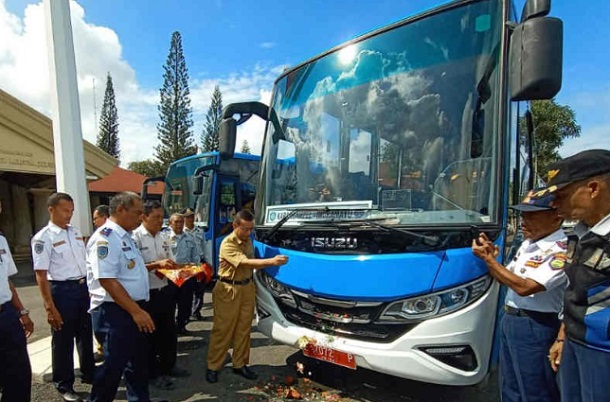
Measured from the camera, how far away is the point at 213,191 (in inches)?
303

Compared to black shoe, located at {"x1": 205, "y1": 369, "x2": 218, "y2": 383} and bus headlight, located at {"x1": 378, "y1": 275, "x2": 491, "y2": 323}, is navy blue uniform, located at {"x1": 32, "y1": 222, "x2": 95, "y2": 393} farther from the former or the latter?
bus headlight, located at {"x1": 378, "y1": 275, "x2": 491, "y2": 323}

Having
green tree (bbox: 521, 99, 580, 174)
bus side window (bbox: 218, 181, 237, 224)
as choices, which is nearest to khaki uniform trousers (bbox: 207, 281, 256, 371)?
bus side window (bbox: 218, 181, 237, 224)

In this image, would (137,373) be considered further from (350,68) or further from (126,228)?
(350,68)

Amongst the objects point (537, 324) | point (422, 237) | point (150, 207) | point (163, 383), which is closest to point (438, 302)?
point (422, 237)

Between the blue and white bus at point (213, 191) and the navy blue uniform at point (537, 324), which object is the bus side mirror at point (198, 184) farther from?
the navy blue uniform at point (537, 324)

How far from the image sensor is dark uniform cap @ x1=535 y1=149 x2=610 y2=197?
172 centimetres

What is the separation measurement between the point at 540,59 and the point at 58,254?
399cm

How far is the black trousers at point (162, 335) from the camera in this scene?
3781 mm

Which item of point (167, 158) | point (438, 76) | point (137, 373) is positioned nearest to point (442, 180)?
point (438, 76)

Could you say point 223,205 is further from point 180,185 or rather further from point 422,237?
point 422,237

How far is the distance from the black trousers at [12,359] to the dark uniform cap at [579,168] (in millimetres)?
3414

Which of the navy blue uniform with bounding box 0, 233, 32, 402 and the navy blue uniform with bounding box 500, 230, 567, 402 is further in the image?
the navy blue uniform with bounding box 0, 233, 32, 402

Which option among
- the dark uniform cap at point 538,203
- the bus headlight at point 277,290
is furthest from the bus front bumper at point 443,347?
the bus headlight at point 277,290

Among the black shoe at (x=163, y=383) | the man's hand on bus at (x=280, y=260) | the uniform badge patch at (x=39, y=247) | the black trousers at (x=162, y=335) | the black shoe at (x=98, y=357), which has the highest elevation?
the uniform badge patch at (x=39, y=247)
